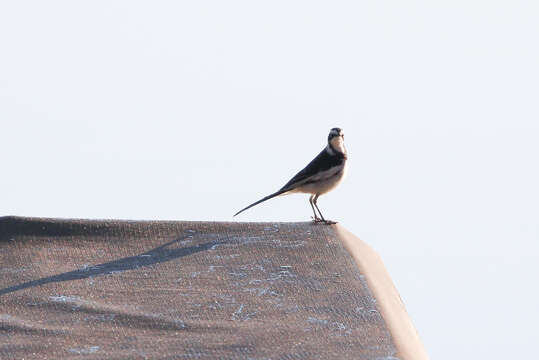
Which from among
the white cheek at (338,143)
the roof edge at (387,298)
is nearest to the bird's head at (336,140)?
the white cheek at (338,143)

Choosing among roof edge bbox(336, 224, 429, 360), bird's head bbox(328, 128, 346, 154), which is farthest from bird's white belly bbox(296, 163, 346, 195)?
roof edge bbox(336, 224, 429, 360)

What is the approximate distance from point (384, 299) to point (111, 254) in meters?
1.54

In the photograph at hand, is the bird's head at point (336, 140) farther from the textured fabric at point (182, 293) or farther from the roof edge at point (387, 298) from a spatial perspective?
the textured fabric at point (182, 293)

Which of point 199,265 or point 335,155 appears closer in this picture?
point 199,265

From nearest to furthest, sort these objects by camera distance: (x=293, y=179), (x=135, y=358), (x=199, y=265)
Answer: (x=135, y=358), (x=199, y=265), (x=293, y=179)

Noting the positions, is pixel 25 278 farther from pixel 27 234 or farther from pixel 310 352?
pixel 310 352

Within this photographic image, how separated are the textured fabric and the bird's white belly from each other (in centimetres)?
231

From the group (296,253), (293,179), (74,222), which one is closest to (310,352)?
(296,253)

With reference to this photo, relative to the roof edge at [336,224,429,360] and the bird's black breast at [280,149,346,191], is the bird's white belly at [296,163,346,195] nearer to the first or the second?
the bird's black breast at [280,149,346,191]

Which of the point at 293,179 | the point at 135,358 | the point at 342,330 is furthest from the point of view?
the point at 293,179

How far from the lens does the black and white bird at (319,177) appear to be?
8516mm

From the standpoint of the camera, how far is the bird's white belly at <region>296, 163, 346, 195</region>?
28.2ft

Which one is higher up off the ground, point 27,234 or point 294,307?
point 294,307

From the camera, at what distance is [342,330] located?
16.5 feet
